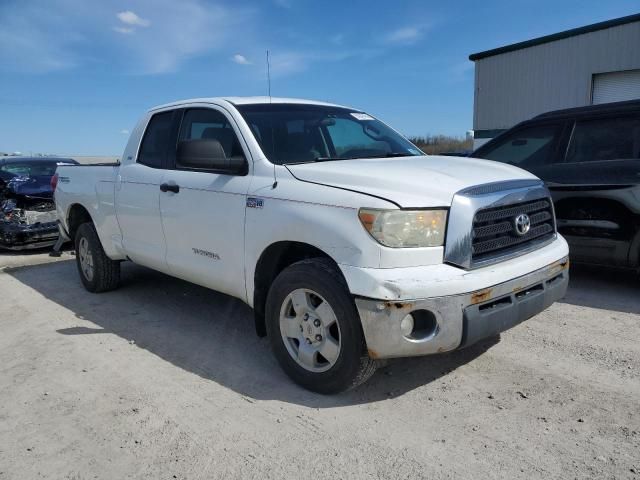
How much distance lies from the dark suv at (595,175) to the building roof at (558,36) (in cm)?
1526

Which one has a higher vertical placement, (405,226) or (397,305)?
(405,226)

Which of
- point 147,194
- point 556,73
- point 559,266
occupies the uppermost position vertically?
point 556,73

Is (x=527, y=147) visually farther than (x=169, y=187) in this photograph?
Yes

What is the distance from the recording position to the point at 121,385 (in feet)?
11.6

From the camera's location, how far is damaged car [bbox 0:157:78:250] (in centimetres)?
856

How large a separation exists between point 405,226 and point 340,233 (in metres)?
0.36

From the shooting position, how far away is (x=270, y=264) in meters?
3.59

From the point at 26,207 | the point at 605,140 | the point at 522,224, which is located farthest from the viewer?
the point at 26,207

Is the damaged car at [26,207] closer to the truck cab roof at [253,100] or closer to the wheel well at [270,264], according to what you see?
the truck cab roof at [253,100]

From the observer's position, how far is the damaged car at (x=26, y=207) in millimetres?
8562

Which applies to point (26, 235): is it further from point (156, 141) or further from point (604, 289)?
point (604, 289)

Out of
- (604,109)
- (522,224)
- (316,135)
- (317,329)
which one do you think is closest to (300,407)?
(317,329)

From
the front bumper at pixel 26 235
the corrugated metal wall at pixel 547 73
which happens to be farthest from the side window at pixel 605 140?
the corrugated metal wall at pixel 547 73

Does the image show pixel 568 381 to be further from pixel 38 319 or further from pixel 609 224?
pixel 38 319
